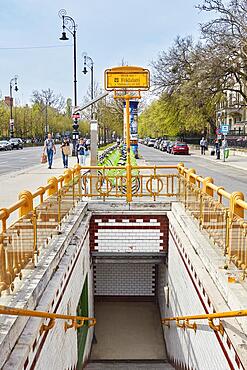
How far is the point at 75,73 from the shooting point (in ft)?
93.6

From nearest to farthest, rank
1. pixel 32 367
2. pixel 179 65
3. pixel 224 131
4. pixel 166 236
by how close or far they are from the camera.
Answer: pixel 32 367, pixel 166 236, pixel 224 131, pixel 179 65

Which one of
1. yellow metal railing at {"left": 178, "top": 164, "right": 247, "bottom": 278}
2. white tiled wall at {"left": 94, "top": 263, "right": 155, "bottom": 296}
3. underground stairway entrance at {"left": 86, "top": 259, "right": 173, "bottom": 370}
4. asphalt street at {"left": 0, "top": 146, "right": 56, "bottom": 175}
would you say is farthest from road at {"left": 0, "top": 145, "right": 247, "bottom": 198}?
yellow metal railing at {"left": 178, "top": 164, "right": 247, "bottom": 278}

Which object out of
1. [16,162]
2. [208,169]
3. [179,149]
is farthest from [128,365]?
[179,149]

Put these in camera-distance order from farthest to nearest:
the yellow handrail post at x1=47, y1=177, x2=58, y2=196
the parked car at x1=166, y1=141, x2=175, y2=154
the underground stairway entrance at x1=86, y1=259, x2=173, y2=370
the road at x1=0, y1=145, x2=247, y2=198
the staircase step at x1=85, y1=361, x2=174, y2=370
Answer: the parked car at x1=166, y1=141, x2=175, y2=154
the road at x1=0, y1=145, x2=247, y2=198
the underground stairway entrance at x1=86, y1=259, x2=173, y2=370
the staircase step at x1=85, y1=361, x2=174, y2=370
the yellow handrail post at x1=47, y1=177, x2=58, y2=196

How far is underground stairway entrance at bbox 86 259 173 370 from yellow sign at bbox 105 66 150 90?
13.4ft

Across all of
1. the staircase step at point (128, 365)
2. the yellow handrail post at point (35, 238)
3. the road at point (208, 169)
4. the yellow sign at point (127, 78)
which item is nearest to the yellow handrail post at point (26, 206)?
the yellow handrail post at point (35, 238)

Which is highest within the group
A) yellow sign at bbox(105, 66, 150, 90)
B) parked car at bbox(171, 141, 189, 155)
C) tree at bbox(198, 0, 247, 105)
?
tree at bbox(198, 0, 247, 105)

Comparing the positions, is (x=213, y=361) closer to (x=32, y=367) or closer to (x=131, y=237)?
(x=32, y=367)

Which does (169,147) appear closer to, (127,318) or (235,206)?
(127,318)

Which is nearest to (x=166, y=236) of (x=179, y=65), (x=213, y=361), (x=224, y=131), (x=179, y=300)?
(x=179, y=300)

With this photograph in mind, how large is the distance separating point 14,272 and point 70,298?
7.13ft

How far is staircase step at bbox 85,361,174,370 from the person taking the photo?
349 inches

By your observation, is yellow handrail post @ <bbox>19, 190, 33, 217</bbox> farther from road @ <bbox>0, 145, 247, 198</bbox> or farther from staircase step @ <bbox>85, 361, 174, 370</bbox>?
road @ <bbox>0, 145, 247, 198</bbox>

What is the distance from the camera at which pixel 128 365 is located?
29.7 ft
